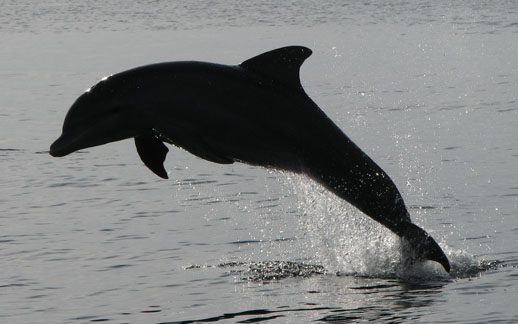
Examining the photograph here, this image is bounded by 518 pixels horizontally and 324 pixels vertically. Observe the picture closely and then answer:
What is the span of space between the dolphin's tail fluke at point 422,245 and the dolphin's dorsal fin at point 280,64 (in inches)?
82.2

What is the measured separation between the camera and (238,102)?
1175 centimetres

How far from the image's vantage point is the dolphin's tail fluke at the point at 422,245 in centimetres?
1236

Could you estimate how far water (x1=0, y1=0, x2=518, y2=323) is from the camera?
40.9ft

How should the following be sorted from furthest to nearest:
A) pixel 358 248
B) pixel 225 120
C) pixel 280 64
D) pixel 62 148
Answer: pixel 358 248 → pixel 280 64 → pixel 225 120 → pixel 62 148

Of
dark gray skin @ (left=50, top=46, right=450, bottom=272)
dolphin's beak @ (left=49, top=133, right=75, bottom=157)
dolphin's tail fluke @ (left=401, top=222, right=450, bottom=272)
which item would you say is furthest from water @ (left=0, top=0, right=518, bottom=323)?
dolphin's beak @ (left=49, top=133, right=75, bottom=157)

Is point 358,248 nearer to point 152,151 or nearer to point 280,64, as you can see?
point 280,64

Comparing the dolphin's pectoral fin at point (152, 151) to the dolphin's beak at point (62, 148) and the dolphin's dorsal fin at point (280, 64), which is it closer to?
the dolphin's beak at point (62, 148)

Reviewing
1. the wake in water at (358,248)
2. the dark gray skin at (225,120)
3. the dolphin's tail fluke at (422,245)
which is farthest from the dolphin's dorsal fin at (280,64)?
the dolphin's tail fluke at (422,245)

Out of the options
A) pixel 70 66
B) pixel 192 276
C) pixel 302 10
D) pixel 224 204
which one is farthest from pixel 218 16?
pixel 192 276

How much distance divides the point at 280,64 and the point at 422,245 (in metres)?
2.49

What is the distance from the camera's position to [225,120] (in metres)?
11.6

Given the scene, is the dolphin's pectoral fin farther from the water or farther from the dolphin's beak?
the water

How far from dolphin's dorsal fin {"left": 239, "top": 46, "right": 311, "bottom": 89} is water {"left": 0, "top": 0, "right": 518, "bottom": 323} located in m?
1.82

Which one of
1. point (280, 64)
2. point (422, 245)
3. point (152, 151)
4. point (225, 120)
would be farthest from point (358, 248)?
point (152, 151)
